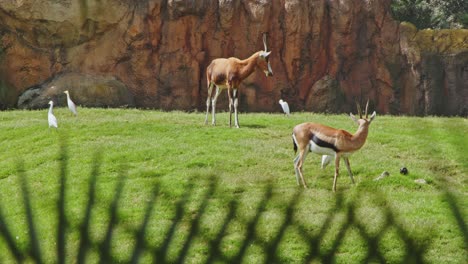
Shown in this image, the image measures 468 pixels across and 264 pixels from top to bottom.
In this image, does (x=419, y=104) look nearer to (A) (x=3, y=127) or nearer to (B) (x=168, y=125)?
(B) (x=168, y=125)

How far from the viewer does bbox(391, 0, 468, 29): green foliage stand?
29750 mm

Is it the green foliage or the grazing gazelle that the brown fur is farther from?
the green foliage

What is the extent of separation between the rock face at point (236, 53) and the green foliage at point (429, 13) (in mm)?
3678

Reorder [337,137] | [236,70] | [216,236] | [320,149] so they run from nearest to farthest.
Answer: [216,236] < [337,137] < [320,149] < [236,70]

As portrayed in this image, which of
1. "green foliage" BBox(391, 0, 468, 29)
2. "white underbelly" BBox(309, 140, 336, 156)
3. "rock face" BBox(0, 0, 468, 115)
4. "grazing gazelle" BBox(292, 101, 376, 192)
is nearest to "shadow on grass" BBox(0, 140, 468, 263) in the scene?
"grazing gazelle" BBox(292, 101, 376, 192)

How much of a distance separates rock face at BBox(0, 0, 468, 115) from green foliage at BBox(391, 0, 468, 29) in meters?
3.68

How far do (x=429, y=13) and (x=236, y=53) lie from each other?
9.19 metres

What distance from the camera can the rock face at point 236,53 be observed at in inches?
950

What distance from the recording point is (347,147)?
1136 cm

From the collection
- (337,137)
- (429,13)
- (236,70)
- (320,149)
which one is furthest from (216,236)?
(429,13)

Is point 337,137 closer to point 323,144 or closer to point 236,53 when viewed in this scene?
point 323,144

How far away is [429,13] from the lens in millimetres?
30141

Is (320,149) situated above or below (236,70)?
below

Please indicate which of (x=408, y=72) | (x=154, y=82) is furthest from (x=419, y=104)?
(x=154, y=82)
